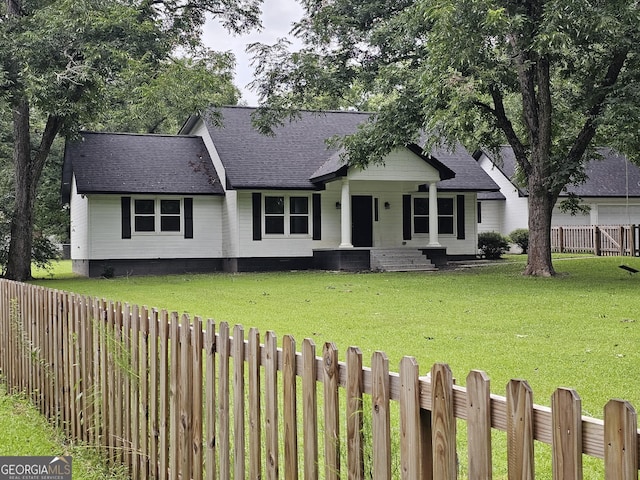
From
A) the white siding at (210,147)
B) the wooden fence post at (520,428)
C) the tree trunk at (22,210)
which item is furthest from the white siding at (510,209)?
the wooden fence post at (520,428)

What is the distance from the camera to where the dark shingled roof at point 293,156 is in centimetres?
2530

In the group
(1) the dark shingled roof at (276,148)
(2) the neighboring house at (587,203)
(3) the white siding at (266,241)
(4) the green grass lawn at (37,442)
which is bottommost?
(4) the green grass lawn at (37,442)

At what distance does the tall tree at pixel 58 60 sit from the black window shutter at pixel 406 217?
36.0ft

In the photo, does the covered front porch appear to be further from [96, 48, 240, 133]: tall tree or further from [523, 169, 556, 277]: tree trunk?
[96, 48, 240, 133]: tall tree

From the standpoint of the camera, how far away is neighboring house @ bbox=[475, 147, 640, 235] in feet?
115

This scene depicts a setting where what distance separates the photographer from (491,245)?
3064cm

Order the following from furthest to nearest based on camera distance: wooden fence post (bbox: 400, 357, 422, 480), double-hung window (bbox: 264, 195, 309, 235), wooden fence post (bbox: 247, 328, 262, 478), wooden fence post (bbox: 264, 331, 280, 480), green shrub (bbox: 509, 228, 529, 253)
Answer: green shrub (bbox: 509, 228, 529, 253)
double-hung window (bbox: 264, 195, 309, 235)
wooden fence post (bbox: 247, 328, 262, 478)
wooden fence post (bbox: 264, 331, 280, 480)
wooden fence post (bbox: 400, 357, 422, 480)

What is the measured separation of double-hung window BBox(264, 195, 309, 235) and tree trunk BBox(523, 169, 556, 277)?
30.7 ft

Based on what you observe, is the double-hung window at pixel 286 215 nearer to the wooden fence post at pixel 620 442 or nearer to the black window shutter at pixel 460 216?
the black window shutter at pixel 460 216

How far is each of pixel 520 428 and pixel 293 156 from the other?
25.8 meters

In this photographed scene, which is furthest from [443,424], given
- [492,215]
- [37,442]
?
[492,215]

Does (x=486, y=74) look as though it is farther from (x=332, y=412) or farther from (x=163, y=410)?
(x=332, y=412)

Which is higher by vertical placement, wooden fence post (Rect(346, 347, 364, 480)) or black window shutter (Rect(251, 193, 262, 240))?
black window shutter (Rect(251, 193, 262, 240))

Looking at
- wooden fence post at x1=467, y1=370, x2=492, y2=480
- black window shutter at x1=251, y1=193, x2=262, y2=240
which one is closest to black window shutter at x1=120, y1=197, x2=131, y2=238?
black window shutter at x1=251, y1=193, x2=262, y2=240
